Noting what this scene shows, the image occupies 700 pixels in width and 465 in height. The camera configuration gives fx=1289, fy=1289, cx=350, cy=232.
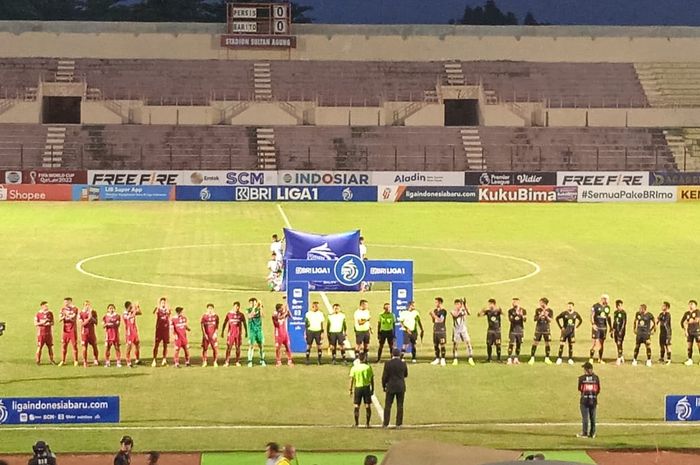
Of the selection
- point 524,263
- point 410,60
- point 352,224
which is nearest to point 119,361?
point 524,263

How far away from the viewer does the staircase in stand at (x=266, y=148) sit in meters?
81.3

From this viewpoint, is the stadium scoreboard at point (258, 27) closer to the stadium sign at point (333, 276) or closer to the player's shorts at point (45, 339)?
the stadium sign at point (333, 276)

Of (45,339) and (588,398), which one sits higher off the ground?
(45,339)

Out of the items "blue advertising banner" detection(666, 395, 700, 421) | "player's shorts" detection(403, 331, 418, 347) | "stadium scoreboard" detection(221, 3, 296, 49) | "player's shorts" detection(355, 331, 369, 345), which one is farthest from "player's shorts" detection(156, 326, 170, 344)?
"stadium scoreboard" detection(221, 3, 296, 49)

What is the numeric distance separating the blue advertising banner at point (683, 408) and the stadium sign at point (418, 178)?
177 ft

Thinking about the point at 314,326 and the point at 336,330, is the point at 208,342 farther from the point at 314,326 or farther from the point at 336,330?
the point at 336,330

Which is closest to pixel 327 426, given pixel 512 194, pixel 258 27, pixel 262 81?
pixel 512 194

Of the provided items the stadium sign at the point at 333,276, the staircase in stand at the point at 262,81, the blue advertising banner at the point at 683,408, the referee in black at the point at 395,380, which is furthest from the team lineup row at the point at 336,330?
the staircase in stand at the point at 262,81

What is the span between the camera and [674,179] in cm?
7662

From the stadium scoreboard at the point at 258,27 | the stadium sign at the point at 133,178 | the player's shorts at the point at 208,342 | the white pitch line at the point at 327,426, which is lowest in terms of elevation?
the white pitch line at the point at 327,426

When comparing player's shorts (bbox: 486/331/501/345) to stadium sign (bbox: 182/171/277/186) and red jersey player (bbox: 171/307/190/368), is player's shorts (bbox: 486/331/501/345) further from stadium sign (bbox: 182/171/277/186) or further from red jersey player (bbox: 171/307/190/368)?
stadium sign (bbox: 182/171/277/186)

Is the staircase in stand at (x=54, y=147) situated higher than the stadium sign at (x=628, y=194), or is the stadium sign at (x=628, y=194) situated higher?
the staircase in stand at (x=54, y=147)

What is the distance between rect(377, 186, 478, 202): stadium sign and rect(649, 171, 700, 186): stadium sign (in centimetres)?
1068

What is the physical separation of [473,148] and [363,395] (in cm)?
6128
